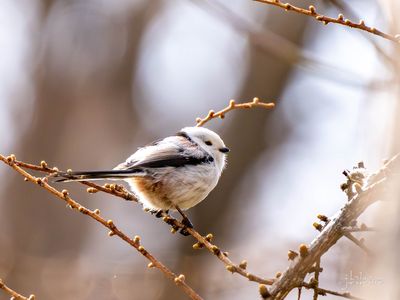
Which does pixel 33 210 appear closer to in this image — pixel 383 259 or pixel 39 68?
pixel 39 68

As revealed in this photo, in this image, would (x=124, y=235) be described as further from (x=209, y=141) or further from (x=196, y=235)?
(x=209, y=141)

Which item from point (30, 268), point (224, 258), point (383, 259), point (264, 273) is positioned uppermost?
point (383, 259)

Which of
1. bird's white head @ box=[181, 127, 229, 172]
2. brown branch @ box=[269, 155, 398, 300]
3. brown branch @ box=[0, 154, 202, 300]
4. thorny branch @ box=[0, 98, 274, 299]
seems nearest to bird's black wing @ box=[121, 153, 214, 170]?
bird's white head @ box=[181, 127, 229, 172]

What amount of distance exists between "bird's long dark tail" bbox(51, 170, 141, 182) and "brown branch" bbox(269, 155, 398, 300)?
3.44 feet

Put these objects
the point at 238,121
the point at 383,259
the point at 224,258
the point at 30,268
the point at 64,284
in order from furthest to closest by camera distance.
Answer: the point at 238,121 → the point at 30,268 → the point at 64,284 → the point at 224,258 → the point at 383,259

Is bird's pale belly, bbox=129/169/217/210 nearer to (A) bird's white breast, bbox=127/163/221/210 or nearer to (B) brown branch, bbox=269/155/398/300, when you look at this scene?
(A) bird's white breast, bbox=127/163/221/210

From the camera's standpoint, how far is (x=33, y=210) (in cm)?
783

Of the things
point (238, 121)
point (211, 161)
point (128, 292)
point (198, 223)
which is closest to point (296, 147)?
point (238, 121)

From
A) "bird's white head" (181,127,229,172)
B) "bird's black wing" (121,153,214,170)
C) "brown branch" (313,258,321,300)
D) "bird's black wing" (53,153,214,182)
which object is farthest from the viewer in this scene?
"bird's white head" (181,127,229,172)

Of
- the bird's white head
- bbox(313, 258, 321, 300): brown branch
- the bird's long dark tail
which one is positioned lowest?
the bird's long dark tail

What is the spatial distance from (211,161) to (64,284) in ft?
9.97

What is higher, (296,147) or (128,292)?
(296,147)

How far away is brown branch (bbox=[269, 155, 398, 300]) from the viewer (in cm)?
213

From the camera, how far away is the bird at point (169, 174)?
3.65 metres
